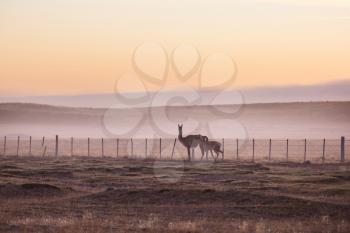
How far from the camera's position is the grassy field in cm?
2181

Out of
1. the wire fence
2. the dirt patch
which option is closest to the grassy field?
the dirt patch

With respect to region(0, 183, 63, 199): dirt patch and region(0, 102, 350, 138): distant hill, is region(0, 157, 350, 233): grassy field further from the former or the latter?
region(0, 102, 350, 138): distant hill

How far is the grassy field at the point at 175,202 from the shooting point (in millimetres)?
21812

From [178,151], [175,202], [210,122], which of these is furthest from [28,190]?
[210,122]

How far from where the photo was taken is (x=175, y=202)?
28469mm

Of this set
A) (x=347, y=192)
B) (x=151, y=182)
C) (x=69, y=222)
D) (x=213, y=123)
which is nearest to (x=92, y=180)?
(x=151, y=182)

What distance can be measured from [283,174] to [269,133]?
343ft

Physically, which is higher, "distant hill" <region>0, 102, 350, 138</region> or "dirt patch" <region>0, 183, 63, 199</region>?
"distant hill" <region>0, 102, 350, 138</region>

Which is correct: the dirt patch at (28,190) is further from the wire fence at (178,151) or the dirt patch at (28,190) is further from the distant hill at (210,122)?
the distant hill at (210,122)

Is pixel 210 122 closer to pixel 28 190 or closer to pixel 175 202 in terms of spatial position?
pixel 28 190

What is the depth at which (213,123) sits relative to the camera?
177 meters

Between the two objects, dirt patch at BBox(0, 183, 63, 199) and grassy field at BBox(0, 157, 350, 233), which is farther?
dirt patch at BBox(0, 183, 63, 199)

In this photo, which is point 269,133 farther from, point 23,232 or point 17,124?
point 23,232

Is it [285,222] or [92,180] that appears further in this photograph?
[92,180]
